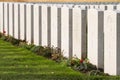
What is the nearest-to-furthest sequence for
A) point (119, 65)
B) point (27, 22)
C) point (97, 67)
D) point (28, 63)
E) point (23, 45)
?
point (119, 65), point (97, 67), point (28, 63), point (23, 45), point (27, 22)

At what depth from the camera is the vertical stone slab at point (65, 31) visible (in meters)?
14.3

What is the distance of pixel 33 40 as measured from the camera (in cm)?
1791

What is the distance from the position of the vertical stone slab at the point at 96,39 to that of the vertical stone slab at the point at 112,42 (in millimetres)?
372

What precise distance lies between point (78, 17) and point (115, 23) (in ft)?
7.53

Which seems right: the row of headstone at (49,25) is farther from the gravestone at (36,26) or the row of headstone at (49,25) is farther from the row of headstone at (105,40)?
the row of headstone at (105,40)

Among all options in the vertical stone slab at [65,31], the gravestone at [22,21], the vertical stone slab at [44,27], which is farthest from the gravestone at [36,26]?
the vertical stone slab at [65,31]

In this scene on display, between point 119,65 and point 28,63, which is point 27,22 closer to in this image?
point 28,63

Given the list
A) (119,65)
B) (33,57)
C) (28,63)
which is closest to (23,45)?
(33,57)

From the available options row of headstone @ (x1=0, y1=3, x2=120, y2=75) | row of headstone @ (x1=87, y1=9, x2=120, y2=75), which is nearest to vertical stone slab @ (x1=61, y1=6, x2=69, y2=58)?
row of headstone @ (x1=0, y1=3, x2=120, y2=75)

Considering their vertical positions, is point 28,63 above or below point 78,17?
below

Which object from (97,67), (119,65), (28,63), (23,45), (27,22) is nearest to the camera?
(119,65)

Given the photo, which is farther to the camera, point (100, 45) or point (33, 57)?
point (33, 57)

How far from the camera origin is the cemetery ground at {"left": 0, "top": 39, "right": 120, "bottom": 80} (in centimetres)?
1107

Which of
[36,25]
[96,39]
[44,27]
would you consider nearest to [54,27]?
[44,27]
